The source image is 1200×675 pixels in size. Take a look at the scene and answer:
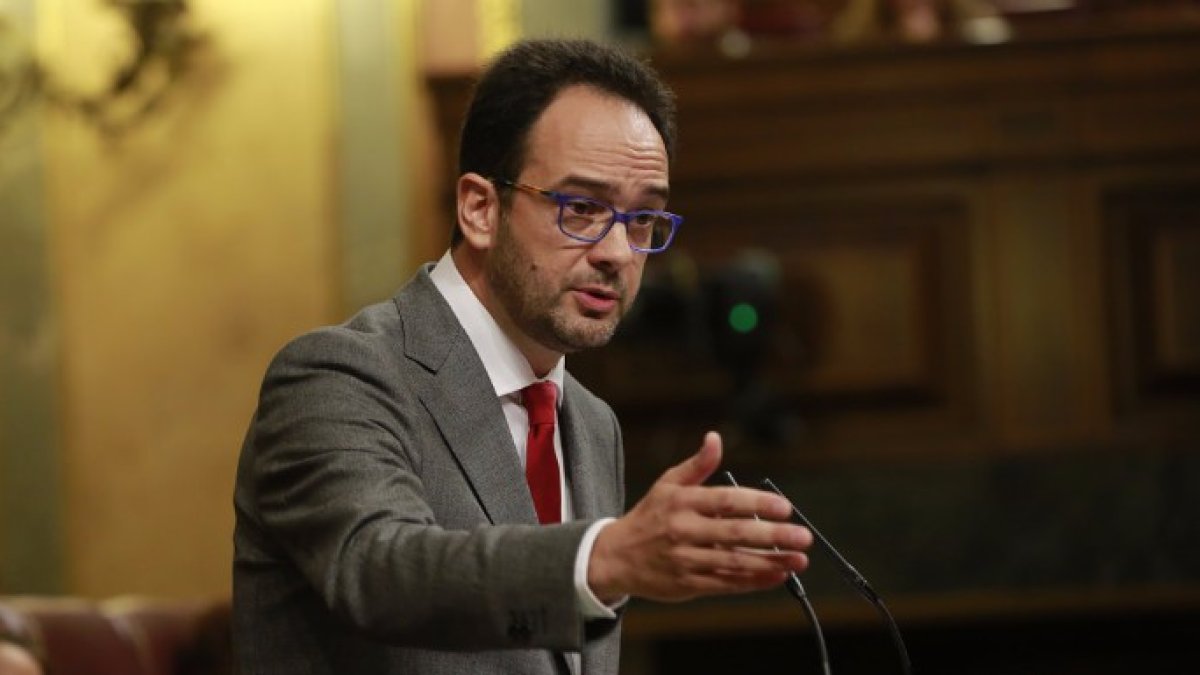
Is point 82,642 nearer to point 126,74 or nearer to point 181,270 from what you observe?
point 181,270

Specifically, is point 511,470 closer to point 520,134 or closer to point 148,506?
point 520,134

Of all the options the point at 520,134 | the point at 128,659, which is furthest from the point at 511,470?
the point at 128,659

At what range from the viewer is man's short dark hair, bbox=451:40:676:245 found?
219 cm

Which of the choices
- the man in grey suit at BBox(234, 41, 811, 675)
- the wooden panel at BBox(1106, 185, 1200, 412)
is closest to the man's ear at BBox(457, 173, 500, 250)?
the man in grey suit at BBox(234, 41, 811, 675)

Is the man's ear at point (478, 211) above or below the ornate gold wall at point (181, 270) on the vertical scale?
above

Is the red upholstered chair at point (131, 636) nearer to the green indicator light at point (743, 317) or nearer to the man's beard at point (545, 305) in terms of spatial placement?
the green indicator light at point (743, 317)

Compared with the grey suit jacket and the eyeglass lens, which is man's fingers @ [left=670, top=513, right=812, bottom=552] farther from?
the eyeglass lens

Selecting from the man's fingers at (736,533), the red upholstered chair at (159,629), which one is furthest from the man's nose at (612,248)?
the red upholstered chair at (159,629)

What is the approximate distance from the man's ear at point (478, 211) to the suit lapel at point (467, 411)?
107mm

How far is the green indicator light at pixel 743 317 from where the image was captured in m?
4.84

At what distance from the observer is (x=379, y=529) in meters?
1.75

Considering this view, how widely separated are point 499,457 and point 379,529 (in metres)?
0.35

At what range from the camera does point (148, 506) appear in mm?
5492

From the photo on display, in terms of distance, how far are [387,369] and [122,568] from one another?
3718mm
